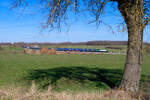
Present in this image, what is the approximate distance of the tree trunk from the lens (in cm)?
717

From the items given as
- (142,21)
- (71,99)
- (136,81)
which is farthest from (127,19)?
(71,99)

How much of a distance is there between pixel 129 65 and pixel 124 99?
251 cm

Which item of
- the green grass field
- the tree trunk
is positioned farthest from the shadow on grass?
the tree trunk

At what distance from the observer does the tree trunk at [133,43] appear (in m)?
7.17

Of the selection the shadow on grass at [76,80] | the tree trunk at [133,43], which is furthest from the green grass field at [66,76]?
the tree trunk at [133,43]

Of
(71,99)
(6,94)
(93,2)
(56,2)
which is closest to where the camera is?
(71,99)

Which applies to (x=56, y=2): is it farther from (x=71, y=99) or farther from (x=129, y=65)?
(x=71, y=99)

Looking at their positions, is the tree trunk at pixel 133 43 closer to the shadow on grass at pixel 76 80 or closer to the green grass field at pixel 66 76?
the green grass field at pixel 66 76

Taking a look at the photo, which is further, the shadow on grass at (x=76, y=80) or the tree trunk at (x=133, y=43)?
the shadow on grass at (x=76, y=80)

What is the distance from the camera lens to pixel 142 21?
7.13 m

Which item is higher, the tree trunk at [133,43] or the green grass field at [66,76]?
the tree trunk at [133,43]

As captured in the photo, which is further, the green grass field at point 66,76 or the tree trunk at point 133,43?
the green grass field at point 66,76

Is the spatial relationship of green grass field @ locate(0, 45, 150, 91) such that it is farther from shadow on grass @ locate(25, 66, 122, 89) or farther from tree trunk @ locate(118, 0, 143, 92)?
tree trunk @ locate(118, 0, 143, 92)

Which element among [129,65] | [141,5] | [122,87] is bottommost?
[122,87]
